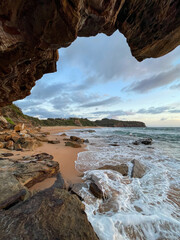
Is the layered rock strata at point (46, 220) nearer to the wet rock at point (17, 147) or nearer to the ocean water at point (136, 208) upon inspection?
the ocean water at point (136, 208)

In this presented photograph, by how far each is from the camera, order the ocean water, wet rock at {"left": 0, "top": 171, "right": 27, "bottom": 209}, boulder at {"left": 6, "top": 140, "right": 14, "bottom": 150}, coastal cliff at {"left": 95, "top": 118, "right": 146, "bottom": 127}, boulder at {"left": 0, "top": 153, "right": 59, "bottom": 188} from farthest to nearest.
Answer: coastal cliff at {"left": 95, "top": 118, "right": 146, "bottom": 127}, boulder at {"left": 6, "top": 140, "right": 14, "bottom": 150}, boulder at {"left": 0, "top": 153, "right": 59, "bottom": 188}, the ocean water, wet rock at {"left": 0, "top": 171, "right": 27, "bottom": 209}

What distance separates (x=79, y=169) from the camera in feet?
15.6

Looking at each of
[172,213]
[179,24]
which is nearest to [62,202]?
[172,213]

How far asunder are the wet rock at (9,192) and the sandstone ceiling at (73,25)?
3.31m

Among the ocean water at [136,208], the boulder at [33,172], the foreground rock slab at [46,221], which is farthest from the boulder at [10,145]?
the foreground rock slab at [46,221]

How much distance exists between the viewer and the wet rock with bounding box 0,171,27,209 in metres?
1.86

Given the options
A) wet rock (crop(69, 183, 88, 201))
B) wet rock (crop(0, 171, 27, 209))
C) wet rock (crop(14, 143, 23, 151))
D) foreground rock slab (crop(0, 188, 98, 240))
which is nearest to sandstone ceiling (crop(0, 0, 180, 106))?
wet rock (crop(0, 171, 27, 209))

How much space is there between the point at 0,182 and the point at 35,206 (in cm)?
136

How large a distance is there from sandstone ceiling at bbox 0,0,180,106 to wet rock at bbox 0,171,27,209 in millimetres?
3312

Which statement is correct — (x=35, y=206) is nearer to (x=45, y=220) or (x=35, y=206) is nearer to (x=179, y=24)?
(x=45, y=220)

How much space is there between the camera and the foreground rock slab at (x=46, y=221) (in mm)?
1318

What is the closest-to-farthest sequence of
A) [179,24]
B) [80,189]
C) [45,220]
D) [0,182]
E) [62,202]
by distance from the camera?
[45,220] < [62,202] < [0,182] < [80,189] < [179,24]

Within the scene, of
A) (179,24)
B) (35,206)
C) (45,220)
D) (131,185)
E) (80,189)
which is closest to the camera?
(45,220)

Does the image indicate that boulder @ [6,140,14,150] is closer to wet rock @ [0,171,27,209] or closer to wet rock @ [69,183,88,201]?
wet rock @ [0,171,27,209]
